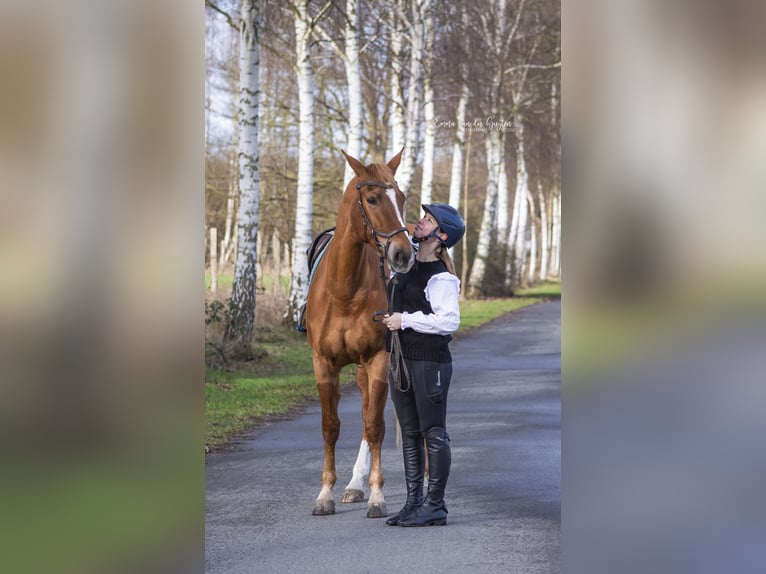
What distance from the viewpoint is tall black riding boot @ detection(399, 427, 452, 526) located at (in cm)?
729

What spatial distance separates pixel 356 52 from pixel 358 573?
17.4 m

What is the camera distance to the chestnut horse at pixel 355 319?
751 centimetres

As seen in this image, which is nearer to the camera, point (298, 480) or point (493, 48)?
point (298, 480)

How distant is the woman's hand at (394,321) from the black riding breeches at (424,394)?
25 cm

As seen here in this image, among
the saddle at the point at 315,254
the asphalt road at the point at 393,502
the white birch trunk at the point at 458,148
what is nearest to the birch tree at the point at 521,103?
the white birch trunk at the point at 458,148

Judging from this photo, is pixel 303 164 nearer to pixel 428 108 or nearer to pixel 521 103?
pixel 428 108

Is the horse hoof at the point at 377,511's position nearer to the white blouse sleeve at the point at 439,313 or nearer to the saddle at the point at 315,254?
the white blouse sleeve at the point at 439,313

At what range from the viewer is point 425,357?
23.9ft

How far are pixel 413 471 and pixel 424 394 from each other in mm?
506

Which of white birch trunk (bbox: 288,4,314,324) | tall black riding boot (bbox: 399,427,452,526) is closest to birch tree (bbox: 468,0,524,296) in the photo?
white birch trunk (bbox: 288,4,314,324)

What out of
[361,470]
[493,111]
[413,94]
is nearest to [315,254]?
[361,470]
